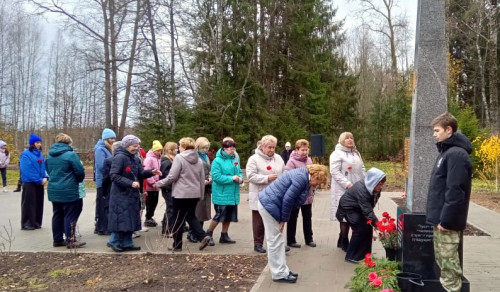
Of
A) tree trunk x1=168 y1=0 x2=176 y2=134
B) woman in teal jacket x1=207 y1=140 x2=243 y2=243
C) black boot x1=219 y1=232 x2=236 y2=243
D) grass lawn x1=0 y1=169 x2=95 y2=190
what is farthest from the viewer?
tree trunk x1=168 y1=0 x2=176 y2=134

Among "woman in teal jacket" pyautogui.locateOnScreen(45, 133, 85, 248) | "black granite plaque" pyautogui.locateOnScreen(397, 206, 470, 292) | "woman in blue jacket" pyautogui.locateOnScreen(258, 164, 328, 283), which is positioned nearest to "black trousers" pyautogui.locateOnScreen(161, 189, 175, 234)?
"woman in teal jacket" pyautogui.locateOnScreen(45, 133, 85, 248)

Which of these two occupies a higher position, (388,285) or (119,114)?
(119,114)

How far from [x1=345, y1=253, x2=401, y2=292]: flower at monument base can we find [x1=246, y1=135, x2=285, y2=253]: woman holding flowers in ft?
6.56

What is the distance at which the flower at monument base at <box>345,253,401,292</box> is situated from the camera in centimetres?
441

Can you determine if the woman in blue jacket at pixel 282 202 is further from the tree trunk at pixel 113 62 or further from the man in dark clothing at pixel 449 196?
the tree trunk at pixel 113 62

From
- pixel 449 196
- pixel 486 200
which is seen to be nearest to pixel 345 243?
pixel 449 196

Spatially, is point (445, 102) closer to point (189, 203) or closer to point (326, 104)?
point (189, 203)

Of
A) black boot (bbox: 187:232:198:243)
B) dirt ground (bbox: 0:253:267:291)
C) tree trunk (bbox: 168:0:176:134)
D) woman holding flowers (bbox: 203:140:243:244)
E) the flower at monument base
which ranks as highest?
tree trunk (bbox: 168:0:176:134)

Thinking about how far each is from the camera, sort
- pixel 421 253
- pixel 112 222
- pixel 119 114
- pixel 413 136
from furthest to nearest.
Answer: pixel 119 114 < pixel 112 222 < pixel 413 136 < pixel 421 253

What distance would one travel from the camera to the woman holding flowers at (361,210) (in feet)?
19.1

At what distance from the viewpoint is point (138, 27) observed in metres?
22.1

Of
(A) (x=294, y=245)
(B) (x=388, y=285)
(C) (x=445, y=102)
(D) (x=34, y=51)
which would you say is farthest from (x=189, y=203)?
(D) (x=34, y=51)

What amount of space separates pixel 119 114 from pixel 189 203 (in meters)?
18.8

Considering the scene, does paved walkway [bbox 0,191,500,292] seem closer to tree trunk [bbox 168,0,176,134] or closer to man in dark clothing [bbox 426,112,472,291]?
man in dark clothing [bbox 426,112,472,291]
